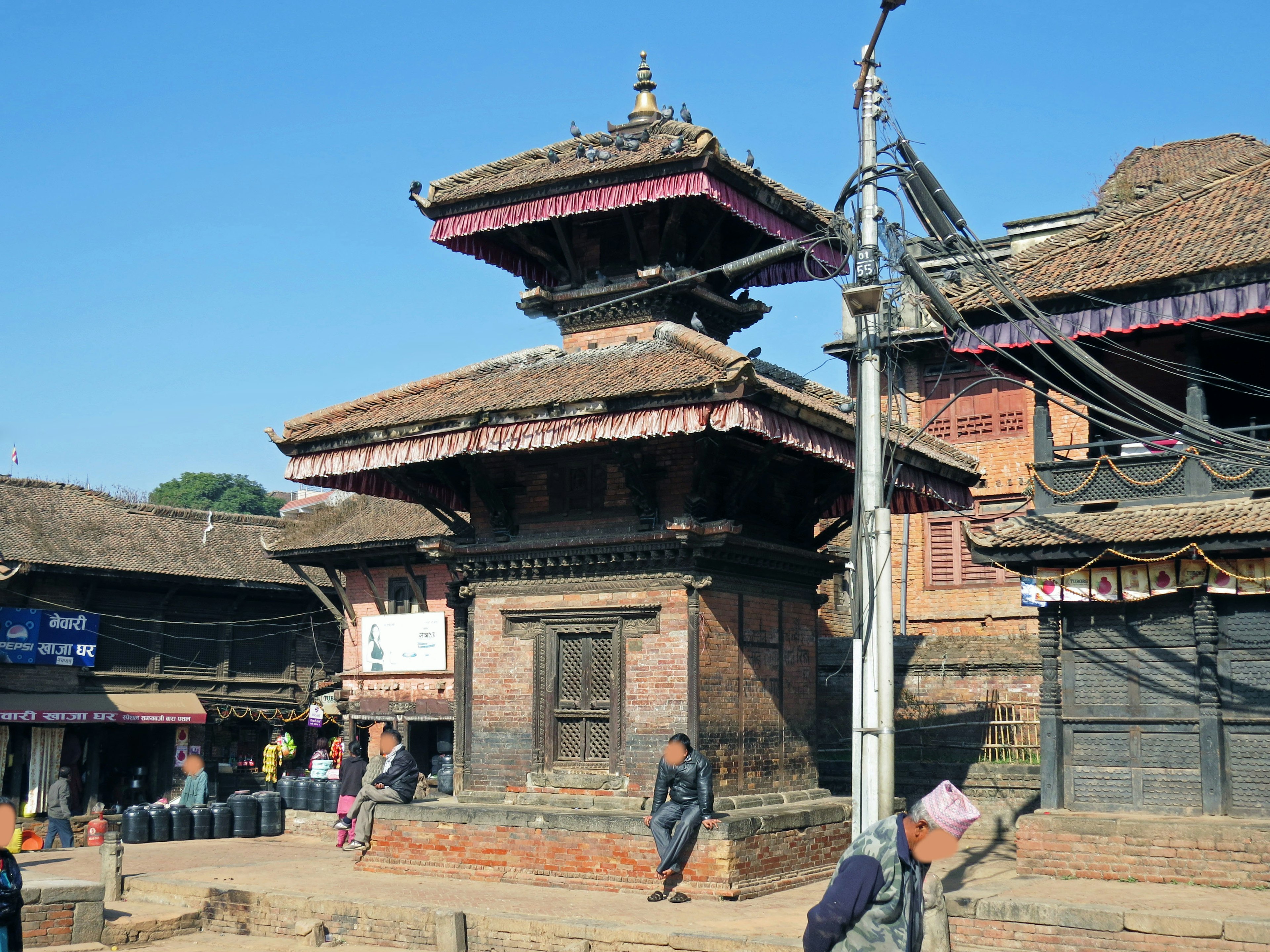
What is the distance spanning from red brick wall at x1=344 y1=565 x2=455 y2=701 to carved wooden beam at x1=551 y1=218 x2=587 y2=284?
14076 millimetres

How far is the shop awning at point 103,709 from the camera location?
97.8 feet

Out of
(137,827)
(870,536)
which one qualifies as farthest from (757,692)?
(137,827)

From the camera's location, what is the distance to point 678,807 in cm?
1377

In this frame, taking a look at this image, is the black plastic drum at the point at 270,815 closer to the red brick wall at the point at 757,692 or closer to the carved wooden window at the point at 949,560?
the red brick wall at the point at 757,692

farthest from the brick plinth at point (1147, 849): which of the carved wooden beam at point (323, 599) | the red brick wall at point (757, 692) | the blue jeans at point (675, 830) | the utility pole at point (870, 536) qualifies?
the carved wooden beam at point (323, 599)

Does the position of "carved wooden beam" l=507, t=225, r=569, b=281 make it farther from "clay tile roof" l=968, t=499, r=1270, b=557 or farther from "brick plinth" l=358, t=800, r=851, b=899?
"brick plinth" l=358, t=800, r=851, b=899

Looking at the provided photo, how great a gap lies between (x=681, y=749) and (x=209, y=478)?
85.9 metres

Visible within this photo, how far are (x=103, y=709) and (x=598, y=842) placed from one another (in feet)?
70.6

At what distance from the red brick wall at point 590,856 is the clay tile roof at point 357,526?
14664 millimetres

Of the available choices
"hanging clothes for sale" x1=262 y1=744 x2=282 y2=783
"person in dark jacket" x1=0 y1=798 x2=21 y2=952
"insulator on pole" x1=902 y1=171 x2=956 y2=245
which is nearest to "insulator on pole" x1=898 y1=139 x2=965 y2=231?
"insulator on pole" x1=902 y1=171 x2=956 y2=245

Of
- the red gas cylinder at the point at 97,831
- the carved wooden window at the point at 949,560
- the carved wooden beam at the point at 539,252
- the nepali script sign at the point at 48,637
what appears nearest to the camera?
the carved wooden beam at the point at 539,252

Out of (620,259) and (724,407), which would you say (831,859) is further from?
(620,259)

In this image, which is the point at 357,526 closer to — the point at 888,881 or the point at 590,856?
the point at 590,856

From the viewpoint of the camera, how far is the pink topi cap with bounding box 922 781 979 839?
19.2 ft
